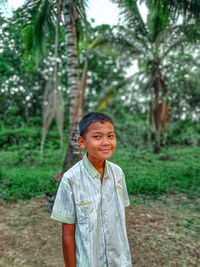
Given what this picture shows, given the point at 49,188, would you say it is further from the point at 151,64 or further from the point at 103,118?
the point at 151,64

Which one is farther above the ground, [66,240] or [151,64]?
[151,64]

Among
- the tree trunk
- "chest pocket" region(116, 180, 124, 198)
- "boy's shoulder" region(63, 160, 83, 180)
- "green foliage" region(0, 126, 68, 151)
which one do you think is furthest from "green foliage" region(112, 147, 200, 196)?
"green foliage" region(0, 126, 68, 151)

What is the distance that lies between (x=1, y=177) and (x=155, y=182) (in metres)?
3.44

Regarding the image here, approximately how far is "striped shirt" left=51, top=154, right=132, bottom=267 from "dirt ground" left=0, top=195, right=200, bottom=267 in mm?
1193

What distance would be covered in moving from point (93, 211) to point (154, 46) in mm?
8285

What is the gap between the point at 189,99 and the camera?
50.0 ft

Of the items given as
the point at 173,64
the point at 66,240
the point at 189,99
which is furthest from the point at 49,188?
the point at 189,99

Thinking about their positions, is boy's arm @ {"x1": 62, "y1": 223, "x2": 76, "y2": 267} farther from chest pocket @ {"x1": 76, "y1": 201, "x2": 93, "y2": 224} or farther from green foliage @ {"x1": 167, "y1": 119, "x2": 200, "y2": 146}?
green foliage @ {"x1": 167, "y1": 119, "x2": 200, "y2": 146}

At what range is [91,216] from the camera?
1.24m

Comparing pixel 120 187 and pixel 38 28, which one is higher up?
pixel 38 28

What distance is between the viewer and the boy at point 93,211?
124 centimetres

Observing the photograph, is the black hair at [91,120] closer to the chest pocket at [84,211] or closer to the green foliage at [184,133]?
the chest pocket at [84,211]

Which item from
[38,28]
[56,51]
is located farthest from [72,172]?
[38,28]

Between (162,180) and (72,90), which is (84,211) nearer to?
(72,90)
